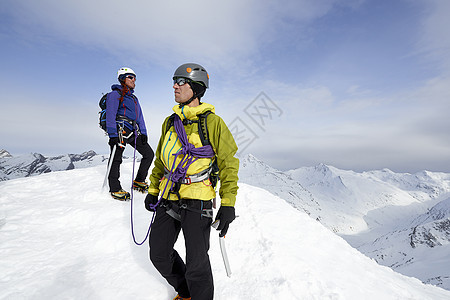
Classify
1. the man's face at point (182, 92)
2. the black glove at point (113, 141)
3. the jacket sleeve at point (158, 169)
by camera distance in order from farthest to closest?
the black glove at point (113, 141) → the jacket sleeve at point (158, 169) → the man's face at point (182, 92)

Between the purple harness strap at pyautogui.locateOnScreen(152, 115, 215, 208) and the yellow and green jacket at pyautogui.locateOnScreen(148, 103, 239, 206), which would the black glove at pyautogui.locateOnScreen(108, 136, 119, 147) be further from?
the purple harness strap at pyautogui.locateOnScreen(152, 115, 215, 208)

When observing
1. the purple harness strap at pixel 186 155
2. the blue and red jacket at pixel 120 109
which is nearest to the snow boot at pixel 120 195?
the blue and red jacket at pixel 120 109

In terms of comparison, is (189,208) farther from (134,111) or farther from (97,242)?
(134,111)

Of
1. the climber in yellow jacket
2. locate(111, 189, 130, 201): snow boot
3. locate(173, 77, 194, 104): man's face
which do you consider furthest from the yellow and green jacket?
locate(111, 189, 130, 201): snow boot

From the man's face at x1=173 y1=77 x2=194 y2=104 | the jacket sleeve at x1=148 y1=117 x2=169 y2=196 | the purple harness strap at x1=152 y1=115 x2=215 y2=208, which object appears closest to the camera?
the purple harness strap at x1=152 y1=115 x2=215 y2=208

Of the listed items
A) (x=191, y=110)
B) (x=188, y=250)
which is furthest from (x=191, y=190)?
(x=191, y=110)

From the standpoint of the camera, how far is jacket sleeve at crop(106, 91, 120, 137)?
6.16m

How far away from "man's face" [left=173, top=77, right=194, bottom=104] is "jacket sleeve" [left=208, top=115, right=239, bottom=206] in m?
0.59

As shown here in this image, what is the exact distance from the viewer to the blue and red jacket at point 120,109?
6180 mm

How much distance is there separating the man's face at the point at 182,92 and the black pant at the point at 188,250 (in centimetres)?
154

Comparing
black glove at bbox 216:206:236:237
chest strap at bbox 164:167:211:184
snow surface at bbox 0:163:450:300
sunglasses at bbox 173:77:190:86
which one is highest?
sunglasses at bbox 173:77:190:86

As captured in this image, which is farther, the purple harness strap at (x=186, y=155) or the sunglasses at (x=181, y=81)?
the sunglasses at (x=181, y=81)

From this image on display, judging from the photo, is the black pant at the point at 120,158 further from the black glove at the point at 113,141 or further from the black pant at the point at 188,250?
the black pant at the point at 188,250

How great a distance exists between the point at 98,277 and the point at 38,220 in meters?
2.83
